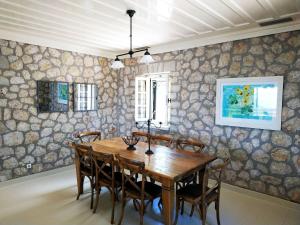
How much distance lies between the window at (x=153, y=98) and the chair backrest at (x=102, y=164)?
191cm

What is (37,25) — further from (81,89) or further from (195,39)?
(195,39)

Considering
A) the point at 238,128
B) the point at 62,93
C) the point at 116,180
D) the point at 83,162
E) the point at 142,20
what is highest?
the point at 142,20

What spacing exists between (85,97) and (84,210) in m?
2.47

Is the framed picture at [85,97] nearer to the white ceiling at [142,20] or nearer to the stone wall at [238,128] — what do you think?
the white ceiling at [142,20]

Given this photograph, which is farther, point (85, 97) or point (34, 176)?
point (85, 97)

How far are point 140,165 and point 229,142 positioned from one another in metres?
1.93

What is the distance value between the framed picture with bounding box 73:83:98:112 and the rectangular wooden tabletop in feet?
4.53

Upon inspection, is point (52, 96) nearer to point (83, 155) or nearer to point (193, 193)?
point (83, 155)

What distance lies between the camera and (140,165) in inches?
90.7

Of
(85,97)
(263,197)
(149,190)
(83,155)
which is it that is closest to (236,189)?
(263,197)

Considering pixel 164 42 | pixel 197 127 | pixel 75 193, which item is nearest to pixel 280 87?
pixel 197 127

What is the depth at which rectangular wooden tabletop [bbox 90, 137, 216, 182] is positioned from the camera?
7.60 ft

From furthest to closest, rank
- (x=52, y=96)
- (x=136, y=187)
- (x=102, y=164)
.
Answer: (x=52, y=96), (x=102, y=164), (x=136, y=187)

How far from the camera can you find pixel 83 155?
3.11 meters
